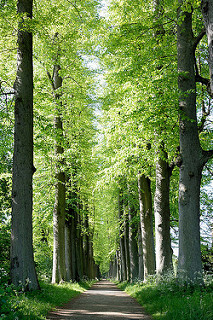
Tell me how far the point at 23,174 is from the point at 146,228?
8042 millimetres

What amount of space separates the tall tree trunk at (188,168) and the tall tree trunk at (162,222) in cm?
241

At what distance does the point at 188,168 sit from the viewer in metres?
8.77

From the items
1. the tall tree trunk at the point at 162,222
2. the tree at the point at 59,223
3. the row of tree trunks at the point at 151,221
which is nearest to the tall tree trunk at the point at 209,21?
the row of tree trunks at the point at 151,221

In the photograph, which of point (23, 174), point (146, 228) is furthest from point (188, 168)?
point (146, 228)

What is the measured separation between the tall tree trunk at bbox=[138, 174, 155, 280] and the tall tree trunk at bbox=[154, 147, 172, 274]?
197 centimetres

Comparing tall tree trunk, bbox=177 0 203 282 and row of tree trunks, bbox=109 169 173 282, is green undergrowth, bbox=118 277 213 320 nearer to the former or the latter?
tall tree trunk, bbox=177 0 203 282

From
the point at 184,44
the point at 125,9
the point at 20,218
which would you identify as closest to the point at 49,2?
the point at 125,9

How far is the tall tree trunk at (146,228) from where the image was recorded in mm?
14367

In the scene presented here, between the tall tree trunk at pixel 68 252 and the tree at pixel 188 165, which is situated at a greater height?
the tree at pixel 188 165

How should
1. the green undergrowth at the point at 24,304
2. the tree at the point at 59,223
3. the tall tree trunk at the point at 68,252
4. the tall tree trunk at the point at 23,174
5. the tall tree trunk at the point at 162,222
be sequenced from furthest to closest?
1. the tall tree trunk at the point at 68,252
2. the tree at the point at 59,223
3. the tall tree trunk at the point at 162,222
4. the tall tree trunk at the point at 23,174
5. the green undergrowth at the point at 24,304

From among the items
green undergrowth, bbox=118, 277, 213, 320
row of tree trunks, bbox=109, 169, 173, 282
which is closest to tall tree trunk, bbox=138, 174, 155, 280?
row of tree trunks, bbox=109, 169, 173, 282

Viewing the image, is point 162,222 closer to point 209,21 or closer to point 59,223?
point 59,223

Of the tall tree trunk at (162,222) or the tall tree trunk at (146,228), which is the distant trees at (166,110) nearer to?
the tall tree trunk at (162,222)

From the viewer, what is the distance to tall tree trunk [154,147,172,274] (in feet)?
38.1
